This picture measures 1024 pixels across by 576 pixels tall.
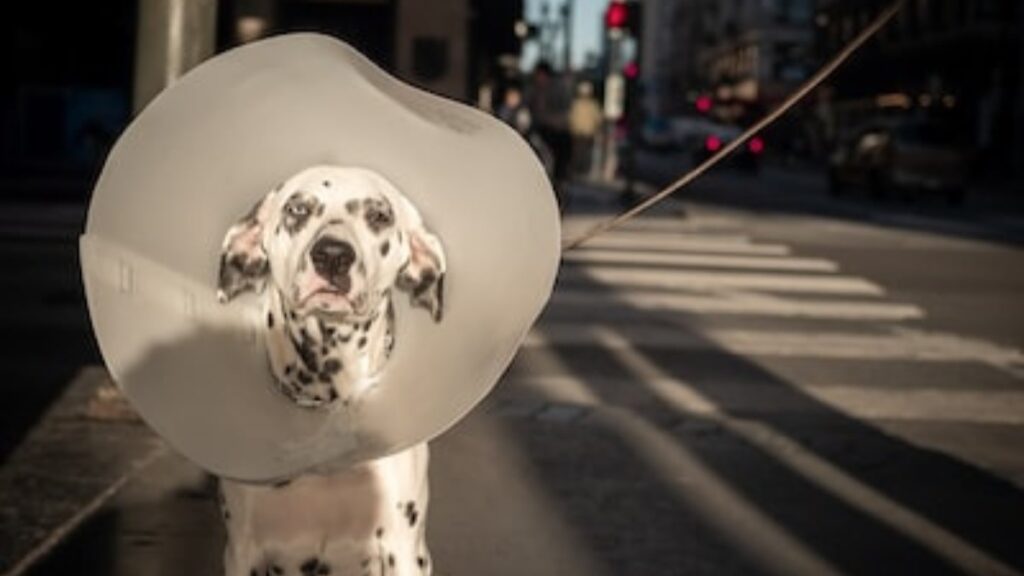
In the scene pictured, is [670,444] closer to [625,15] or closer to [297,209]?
[297,209]

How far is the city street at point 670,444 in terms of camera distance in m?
4.52

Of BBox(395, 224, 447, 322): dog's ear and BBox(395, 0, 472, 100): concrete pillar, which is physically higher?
BBox(395, 0, 472, 100): concrete pillar

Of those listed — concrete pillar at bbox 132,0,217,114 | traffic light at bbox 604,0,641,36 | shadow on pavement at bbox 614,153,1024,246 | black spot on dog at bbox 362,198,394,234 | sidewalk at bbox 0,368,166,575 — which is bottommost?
shadow on pavement at bbox 614,153,1024,246

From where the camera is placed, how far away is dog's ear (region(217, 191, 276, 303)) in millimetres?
2191

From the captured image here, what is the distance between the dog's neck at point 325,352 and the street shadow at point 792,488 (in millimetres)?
2241

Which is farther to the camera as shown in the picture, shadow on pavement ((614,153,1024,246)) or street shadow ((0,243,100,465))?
shadow on pavement ((614,153,1024,246))

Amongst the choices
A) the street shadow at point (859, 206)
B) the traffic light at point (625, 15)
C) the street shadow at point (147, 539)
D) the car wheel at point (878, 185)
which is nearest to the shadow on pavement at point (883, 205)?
the street shadow at point (859, 206)

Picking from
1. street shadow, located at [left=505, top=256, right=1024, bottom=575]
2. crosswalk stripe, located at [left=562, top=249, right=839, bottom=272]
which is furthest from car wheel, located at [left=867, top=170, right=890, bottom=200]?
street shadow, located at [left=505, top=256, right=1024, bottom=575]

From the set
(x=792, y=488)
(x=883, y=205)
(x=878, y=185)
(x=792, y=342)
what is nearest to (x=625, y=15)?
(x=883, y=205)

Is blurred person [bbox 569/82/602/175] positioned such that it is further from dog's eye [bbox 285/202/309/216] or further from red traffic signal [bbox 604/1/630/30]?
dog's eye [bbox 285/202/309/216]

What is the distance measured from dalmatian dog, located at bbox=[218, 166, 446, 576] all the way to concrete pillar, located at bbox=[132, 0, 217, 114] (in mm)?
3513

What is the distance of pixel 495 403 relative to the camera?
6770mm

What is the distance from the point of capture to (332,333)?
2.15m

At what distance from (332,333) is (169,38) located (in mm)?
3776
